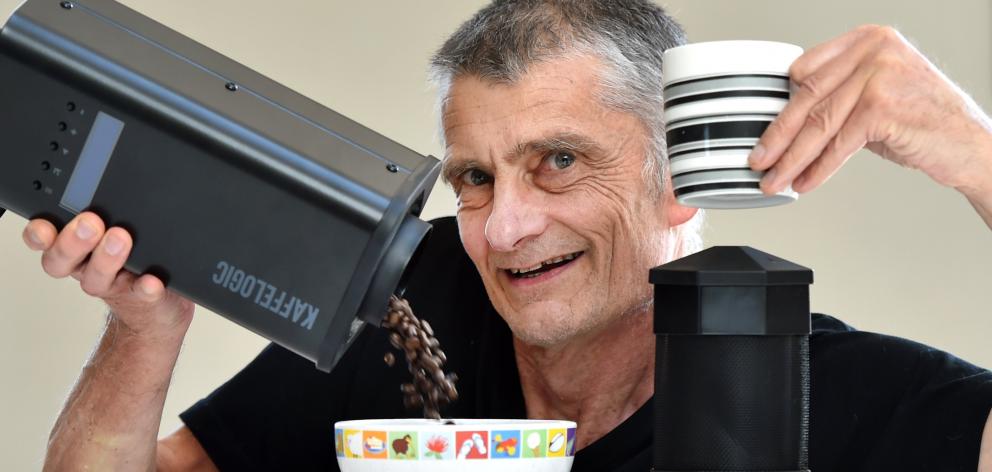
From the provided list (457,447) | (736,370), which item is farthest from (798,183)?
(457,447)

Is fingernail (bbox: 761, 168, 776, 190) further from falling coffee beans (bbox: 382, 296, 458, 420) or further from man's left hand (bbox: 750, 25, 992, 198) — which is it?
falling coffee beans (bbox: 382, 296, 458, 420)

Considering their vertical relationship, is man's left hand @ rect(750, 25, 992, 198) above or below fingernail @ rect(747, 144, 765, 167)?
above

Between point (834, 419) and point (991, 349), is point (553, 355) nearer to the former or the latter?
point (834, 419)

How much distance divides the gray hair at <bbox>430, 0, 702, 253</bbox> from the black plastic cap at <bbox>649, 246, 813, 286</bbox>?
57 cm

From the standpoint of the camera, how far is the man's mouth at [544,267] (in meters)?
1.42

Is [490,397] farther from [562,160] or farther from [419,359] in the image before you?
[419,359]

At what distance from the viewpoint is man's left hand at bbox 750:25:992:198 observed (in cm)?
96

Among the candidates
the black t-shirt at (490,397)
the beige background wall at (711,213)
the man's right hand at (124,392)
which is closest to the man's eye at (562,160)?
the black t-shirt at (490,397)

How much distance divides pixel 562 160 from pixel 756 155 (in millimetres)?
537

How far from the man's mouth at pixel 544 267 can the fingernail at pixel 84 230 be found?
535 mm

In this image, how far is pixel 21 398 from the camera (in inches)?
111

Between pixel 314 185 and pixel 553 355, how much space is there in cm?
61

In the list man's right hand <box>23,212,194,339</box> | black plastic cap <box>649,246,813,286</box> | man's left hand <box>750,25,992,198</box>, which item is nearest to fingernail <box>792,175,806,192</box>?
man's left hand <box>750,25,992,198</box>

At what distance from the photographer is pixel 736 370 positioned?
84 cm
